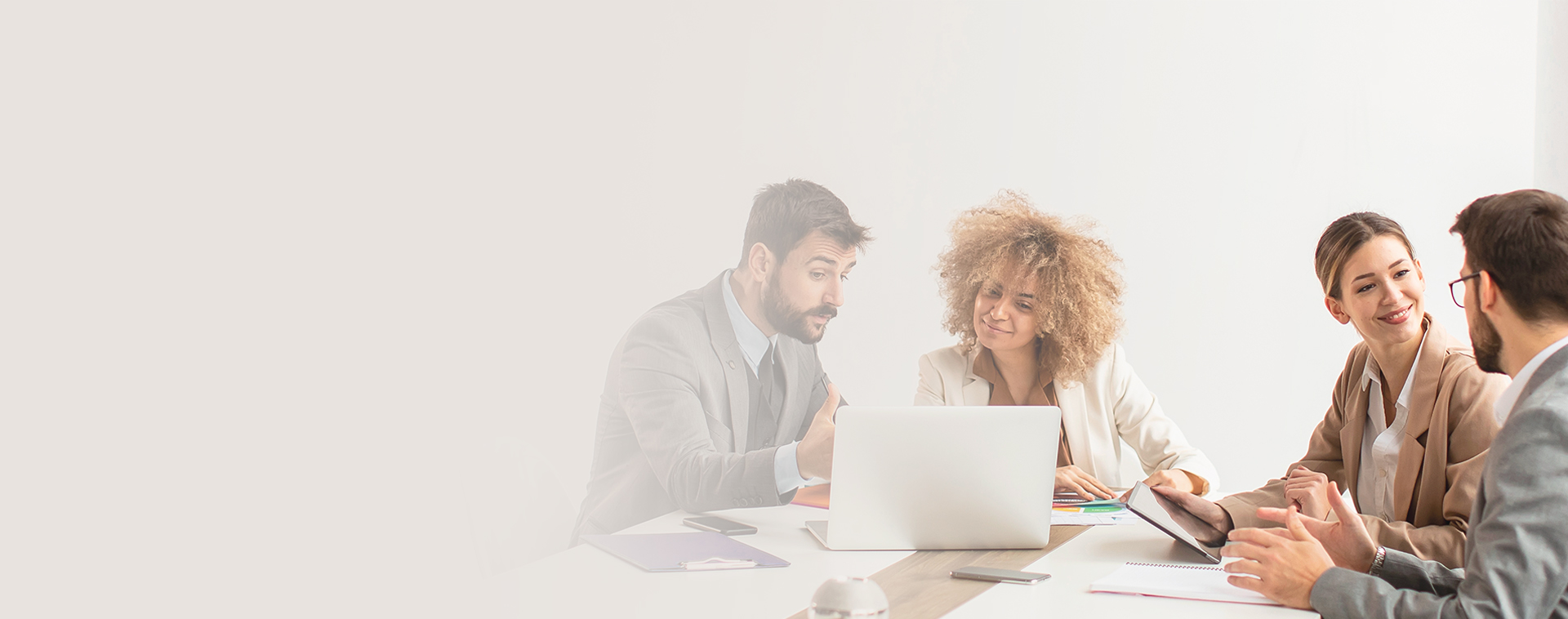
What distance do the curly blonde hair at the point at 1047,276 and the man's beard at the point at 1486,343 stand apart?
55.5 inches

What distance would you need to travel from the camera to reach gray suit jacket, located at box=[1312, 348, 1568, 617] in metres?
1.00

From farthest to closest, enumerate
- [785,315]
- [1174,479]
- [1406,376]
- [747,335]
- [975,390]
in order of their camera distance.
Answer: [785,315] < [747,335] < [975,390] < [1174,479] < [1406,376]

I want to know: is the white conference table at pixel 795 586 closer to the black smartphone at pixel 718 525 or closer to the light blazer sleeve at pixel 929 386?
the black smartphone at pixel 718 525

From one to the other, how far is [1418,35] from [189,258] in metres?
3.73

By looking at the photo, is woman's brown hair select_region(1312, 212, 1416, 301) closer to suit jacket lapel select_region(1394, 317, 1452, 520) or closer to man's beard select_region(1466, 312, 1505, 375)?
suit jacket lapel select_region(1394, 317, 1452, 520)

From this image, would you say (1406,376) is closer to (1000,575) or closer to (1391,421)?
(1391,421)

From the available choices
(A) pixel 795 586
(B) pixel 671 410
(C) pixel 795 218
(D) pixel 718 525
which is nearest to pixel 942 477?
(A) pixel 795 586

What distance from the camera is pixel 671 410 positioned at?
8.05ft

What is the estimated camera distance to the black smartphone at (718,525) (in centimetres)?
166

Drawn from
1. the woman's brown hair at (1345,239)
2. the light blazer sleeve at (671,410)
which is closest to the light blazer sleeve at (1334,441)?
the woman's brown hair at (1345,239)

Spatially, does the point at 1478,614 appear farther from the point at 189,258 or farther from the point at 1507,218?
the point at 189,258

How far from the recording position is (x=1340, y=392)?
6.43 ft

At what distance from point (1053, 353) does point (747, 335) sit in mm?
872

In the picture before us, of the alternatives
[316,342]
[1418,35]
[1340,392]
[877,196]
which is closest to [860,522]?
[1340,392]
